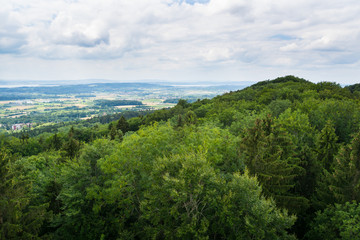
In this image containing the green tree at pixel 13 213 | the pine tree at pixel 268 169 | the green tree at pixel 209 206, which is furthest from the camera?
the pine tree at pixel 268 169

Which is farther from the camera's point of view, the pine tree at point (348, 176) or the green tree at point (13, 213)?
the pine tree at point (348, 176)

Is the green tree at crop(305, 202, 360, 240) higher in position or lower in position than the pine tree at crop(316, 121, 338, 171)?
lower

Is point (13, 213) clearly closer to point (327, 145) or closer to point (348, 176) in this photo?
point (348, 176)

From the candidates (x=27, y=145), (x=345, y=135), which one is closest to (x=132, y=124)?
(x=27, y=145)

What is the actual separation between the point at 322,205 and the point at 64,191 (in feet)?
87.6

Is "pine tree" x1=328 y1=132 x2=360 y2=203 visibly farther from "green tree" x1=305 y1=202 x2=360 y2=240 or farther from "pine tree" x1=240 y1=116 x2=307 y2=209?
"pine tree" x1=240 y1=116 x2=307 y2=209

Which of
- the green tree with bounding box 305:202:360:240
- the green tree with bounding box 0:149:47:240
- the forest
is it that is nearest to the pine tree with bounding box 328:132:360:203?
the forest

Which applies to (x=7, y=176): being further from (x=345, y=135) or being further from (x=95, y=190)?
(x=345, y=135)

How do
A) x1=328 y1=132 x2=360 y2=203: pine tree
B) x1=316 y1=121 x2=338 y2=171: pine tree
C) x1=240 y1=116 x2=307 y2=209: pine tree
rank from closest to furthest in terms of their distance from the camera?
x1=328 y1=132 x2=360 y2=203: pine tree < x1=240 y1=116 x2=307 y2=209: pine tree < x1=316 y1=121 x2=338 y2=171: pine tree

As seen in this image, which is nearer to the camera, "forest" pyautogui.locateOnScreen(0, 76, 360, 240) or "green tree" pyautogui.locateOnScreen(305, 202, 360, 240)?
"forest" pyautogui.locateOnScreen(0, 76, 360, 240)

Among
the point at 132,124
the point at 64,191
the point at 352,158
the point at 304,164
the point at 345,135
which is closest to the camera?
the point at 352,158

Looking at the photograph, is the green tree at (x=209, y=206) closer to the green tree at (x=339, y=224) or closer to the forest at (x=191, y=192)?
the forest at (x=191, y=192)

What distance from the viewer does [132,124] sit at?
11631cm

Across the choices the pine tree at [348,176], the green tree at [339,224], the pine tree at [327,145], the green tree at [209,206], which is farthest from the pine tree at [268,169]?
the pine tree at [327,145]
